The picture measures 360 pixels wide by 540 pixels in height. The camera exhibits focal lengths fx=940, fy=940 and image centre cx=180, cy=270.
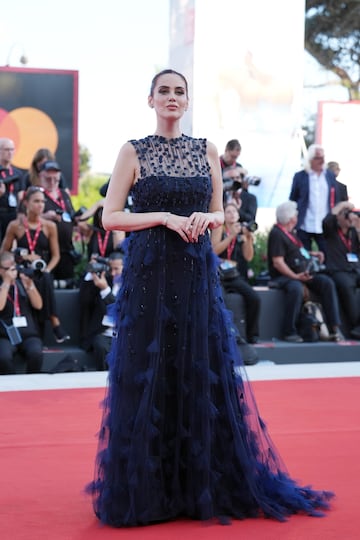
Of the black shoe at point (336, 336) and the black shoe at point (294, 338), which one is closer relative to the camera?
the black shoe at point (294, 338)

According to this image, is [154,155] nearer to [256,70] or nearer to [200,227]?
[200,227]

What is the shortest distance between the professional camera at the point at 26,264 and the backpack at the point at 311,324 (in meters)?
2.39

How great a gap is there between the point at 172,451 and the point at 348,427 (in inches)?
66.1

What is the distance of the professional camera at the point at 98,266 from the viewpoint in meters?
7.11

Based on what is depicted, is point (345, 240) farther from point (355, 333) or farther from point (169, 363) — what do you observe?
point (169, 363)

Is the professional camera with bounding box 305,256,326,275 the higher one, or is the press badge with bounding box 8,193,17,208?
the press badge with bounding box 8,193,17,208

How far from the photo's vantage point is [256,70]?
970 cm

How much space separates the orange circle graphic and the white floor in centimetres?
362

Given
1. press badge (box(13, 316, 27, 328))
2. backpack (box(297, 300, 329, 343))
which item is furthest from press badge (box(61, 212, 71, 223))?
backpack (box(297, 300, 329, 343))

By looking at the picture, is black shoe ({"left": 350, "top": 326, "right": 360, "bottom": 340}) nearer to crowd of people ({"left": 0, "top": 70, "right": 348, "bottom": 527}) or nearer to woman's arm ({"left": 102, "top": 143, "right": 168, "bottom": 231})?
crowd of people ({"left": 0, "top": 70, "right": 348, "bottom": 527})

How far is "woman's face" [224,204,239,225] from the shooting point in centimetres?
750

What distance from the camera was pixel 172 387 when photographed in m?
3.12

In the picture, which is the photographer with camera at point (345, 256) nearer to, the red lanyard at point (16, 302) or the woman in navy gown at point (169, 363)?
the red lanyard at point (16, 302)

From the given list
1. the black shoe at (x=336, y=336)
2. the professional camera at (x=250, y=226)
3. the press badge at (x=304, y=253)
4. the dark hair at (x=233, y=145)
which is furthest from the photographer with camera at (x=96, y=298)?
the black shoe at (x=336, y=336)
